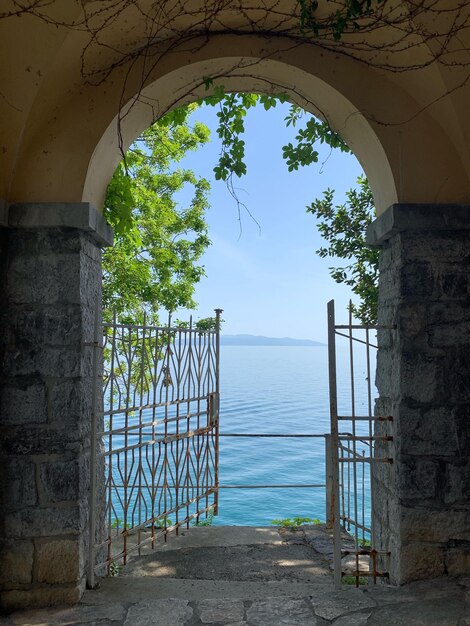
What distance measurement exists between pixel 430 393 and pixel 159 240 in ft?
24.7

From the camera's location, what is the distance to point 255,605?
2.64 meters

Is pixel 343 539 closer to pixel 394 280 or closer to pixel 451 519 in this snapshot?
pixel 451 519

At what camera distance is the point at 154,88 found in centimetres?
306

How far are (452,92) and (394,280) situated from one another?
1.10m

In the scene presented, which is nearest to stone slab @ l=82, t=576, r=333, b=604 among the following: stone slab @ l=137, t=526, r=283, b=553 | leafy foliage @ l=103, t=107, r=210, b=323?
stone slab @ l=137, t=526, r=283, b=553

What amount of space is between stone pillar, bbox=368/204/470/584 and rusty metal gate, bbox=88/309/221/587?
1506 mm

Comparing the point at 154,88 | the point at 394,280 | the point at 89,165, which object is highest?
the point at 154,88

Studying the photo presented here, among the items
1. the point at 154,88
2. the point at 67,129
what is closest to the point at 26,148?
the point at 67,129

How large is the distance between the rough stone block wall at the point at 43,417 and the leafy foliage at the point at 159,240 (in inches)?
197

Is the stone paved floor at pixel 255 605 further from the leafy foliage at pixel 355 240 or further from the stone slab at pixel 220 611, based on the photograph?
the leafy foliage at pixel 355 240

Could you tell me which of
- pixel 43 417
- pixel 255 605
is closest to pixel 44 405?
pixel 43 417

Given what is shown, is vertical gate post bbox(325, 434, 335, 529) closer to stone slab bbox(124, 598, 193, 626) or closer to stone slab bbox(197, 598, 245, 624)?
stone slab bbox(197, 598, 245, 624)

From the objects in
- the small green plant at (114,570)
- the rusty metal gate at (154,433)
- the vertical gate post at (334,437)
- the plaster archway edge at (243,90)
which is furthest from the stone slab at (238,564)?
the plaster archway edge at (243,90)

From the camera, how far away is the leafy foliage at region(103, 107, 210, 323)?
836 centimetres
